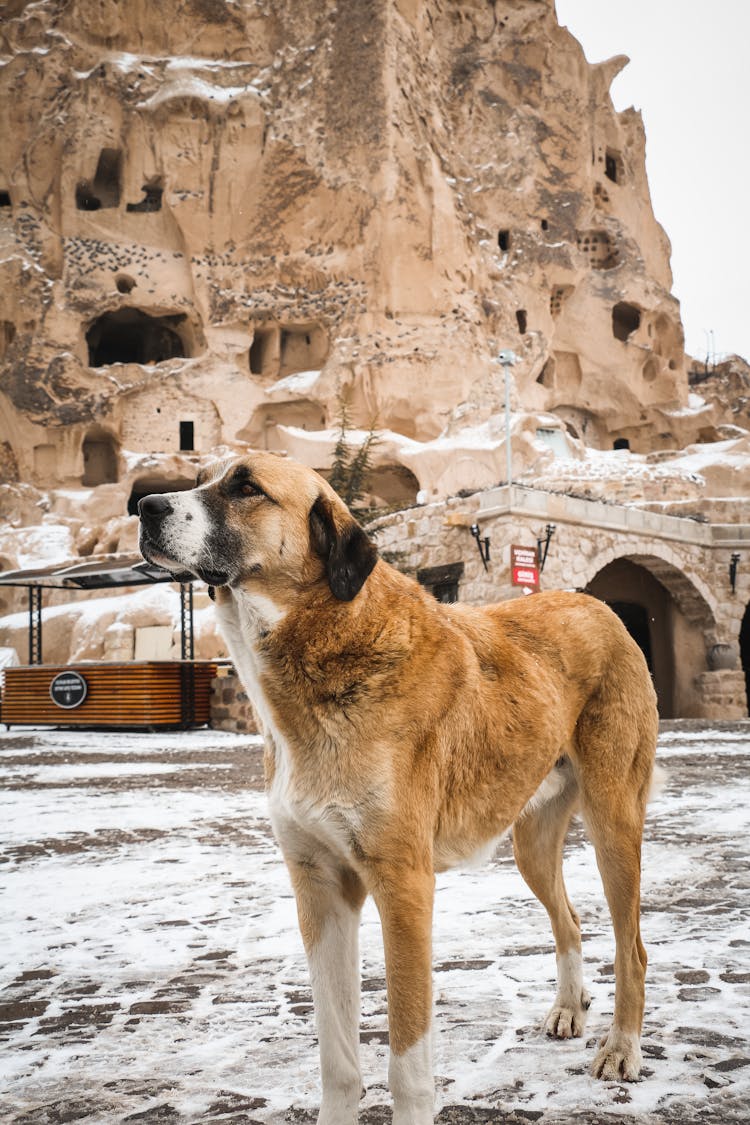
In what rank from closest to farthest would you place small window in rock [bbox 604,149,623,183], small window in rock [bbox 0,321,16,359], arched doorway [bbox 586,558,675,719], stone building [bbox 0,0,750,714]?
1. arched doorway [bbox 586,558,675,719]
2. stone building [bbox 0,0,750,714]
3. small window in rock [bbox 0,321,16,359]
4. small window in rock [bbox 604,149,623,183]

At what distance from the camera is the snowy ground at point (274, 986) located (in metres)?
2.18

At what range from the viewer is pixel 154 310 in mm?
38312

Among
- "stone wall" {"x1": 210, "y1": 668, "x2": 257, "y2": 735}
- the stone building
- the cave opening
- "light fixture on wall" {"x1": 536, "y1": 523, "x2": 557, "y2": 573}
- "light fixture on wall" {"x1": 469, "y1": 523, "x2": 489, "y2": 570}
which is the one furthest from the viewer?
the cave opening

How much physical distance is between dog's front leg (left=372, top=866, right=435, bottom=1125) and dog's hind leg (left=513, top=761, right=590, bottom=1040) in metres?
0.79

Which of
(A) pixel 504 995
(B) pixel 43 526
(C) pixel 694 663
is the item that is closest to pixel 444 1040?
(A) pixel 504 995

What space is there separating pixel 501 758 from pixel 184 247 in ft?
131

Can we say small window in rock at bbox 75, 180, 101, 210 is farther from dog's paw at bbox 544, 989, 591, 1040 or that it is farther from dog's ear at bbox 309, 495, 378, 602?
dog's paw at bbox 544, 989, 591, 1040

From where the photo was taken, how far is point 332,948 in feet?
6.85

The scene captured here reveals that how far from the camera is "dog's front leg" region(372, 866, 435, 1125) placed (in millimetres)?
1867

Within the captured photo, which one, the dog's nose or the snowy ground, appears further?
the snowy ground

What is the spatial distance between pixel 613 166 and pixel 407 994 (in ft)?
170

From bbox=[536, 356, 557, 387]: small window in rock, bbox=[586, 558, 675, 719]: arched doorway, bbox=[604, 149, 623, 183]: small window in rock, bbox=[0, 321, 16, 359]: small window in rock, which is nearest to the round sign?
bbox=[586, 558, 675, 719]: arched doorway

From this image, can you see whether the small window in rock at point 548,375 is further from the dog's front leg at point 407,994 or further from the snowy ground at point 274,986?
the dog's front leg at point 407,994

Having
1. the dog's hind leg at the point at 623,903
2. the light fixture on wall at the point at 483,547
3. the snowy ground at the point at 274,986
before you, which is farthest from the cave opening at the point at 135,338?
the dog's hind leg at the point at 623,903
